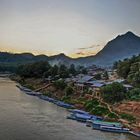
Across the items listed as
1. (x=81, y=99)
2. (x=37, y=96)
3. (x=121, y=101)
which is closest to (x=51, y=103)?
(x=81, y=99)

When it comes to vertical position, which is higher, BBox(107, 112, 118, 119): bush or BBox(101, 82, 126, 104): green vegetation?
BBox(101, 82, 126, 104): green vegetation

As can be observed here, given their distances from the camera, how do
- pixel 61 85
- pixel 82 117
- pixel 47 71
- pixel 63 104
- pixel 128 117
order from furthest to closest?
pixel 47 71, pixel 61 85, pixel 63 104, pixel 82 117, pixel 128 117

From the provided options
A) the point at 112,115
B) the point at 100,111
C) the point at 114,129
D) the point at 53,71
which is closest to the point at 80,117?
the point at 100,111

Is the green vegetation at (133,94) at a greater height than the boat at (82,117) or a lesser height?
greater

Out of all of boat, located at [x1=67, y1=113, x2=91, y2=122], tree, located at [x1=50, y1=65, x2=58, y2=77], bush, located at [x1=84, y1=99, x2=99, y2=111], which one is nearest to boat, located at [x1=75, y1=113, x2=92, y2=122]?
boat, located at [x1=67, y1=113, x2=91, y2=122]

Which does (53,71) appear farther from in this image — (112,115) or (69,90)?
(112,115)

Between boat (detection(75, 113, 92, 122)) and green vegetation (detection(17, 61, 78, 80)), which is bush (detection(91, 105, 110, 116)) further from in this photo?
green vegetation (detection(17, 61, 78, 80))

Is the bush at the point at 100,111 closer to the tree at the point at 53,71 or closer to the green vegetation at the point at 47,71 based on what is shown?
the green vegetation at the point at 47,71

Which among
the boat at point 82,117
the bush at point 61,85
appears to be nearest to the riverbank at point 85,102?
the bush at point 61,85

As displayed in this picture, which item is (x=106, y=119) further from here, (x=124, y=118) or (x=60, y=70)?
(x=60, y=70)

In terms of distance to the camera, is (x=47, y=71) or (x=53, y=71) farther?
(x=47, y=71)

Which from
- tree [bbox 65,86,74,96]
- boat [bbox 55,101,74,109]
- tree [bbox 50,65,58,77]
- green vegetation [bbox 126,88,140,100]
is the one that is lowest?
boat [bbox 55,101,74,109]

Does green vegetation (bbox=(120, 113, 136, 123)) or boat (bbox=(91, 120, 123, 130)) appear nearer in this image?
boat (bbox=(91, 120, 123, 130))
